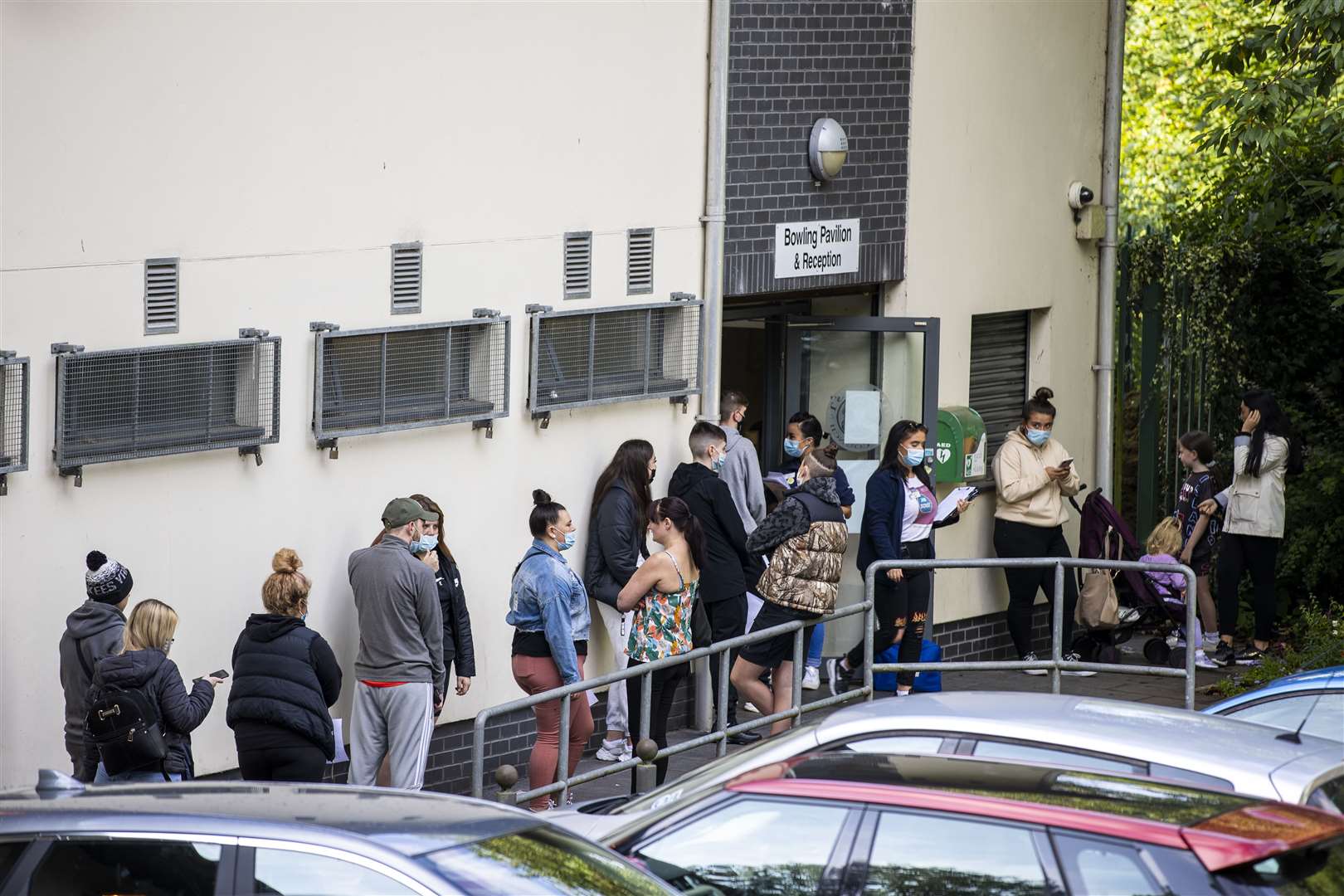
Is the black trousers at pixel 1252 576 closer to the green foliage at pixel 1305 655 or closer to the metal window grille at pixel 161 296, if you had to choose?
the green foliage at pixel 1305 655

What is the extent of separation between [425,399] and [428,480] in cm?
44

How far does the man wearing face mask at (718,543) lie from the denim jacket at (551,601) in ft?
4.84

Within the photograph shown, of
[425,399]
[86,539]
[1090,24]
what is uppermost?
[1090,24]

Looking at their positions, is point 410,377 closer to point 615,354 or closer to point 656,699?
point 615,354

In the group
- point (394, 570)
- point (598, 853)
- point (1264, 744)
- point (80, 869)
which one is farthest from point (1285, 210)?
point (80, 869)

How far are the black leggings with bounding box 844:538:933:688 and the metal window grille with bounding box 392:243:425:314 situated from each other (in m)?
3.64

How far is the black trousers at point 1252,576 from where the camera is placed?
559 inches

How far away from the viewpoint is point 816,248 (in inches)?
507

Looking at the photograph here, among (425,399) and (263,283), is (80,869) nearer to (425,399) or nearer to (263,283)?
(263,283)

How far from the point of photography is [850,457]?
1362 cm

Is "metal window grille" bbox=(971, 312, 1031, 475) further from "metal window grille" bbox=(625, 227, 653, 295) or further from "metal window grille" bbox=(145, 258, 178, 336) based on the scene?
"metal window grille" bbox=(145, 258, 178, 336)

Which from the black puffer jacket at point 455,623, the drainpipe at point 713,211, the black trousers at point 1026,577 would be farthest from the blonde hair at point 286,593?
the black trousers at point 1026,577

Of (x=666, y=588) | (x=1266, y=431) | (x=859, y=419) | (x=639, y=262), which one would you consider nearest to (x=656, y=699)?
Result: (x=666, y=588)

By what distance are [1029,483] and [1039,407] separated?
0.56m
